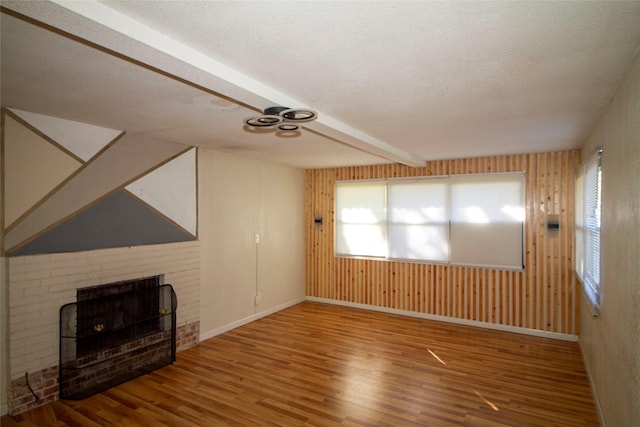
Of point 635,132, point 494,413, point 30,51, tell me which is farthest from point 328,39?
point 494,413

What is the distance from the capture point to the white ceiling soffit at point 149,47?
1.35 m

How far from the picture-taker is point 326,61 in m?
1.98

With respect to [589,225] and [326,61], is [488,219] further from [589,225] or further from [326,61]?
[326,61]

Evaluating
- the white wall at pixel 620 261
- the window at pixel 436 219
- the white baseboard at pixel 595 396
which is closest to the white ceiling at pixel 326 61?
the white wall at pixel 620 261

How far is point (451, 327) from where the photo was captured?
17.6 feet

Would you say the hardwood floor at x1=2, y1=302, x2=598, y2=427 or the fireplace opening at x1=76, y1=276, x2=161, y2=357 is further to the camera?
the fireplace opening at x1=76, y1=276, x2=161, y2=357

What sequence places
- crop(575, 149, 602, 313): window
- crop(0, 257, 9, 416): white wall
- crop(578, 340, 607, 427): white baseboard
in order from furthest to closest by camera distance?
1. crop(575, 149, 602, 313): window
2. crop(0, 257, 9, 416): white wall
3. crop(578, 340, 607, 427): white baseboard

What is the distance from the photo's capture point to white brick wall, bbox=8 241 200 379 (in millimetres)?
3035

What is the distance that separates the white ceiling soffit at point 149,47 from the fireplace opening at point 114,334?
2676mm

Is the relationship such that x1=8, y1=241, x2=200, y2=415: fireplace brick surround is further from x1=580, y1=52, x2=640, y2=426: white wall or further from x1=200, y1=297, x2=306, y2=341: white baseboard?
x1=580, y1=52, x2=640, y2=426: white wall

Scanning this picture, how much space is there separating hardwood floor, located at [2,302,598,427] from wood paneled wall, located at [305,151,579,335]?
1.43ft

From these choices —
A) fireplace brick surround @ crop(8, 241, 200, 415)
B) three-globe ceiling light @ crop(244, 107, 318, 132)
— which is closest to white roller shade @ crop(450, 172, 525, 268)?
three-globe ceiling light @ crop(244, 107, 318, 132)

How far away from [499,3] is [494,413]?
3160 millimetres

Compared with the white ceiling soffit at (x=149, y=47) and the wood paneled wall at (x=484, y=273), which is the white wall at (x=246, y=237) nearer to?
the wood paneled wall at (x=484, y=273)
